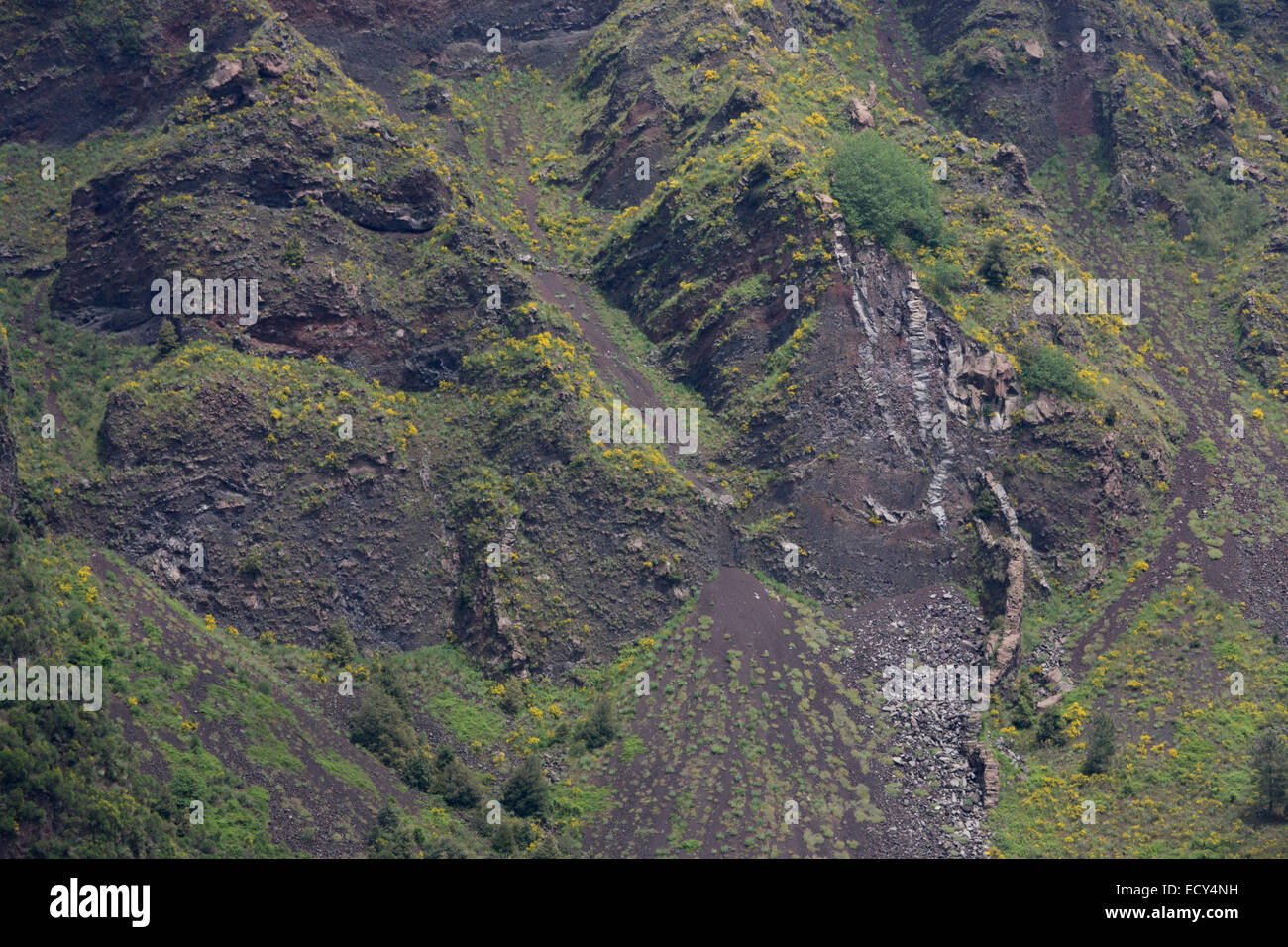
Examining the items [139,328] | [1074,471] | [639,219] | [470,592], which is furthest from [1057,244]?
[139,328]

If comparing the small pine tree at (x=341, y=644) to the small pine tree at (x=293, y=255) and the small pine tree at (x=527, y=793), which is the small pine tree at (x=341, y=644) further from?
the small pine tree at (x=293, y=255)

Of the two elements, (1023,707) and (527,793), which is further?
(1023,707)

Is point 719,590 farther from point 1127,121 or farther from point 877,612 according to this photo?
point 1127,121

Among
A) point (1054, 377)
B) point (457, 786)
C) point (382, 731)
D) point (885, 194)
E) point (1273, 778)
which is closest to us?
point (1273, 778)

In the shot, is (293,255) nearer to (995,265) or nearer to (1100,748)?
(995,265)

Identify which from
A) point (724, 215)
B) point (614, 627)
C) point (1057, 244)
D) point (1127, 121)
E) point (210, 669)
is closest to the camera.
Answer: point (210, 669)

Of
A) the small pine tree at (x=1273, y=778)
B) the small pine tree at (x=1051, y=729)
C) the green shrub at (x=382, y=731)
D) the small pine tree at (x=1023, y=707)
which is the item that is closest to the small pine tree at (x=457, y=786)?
the green shrub at (x=382, y=731)

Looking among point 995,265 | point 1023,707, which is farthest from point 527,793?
point 995,265
